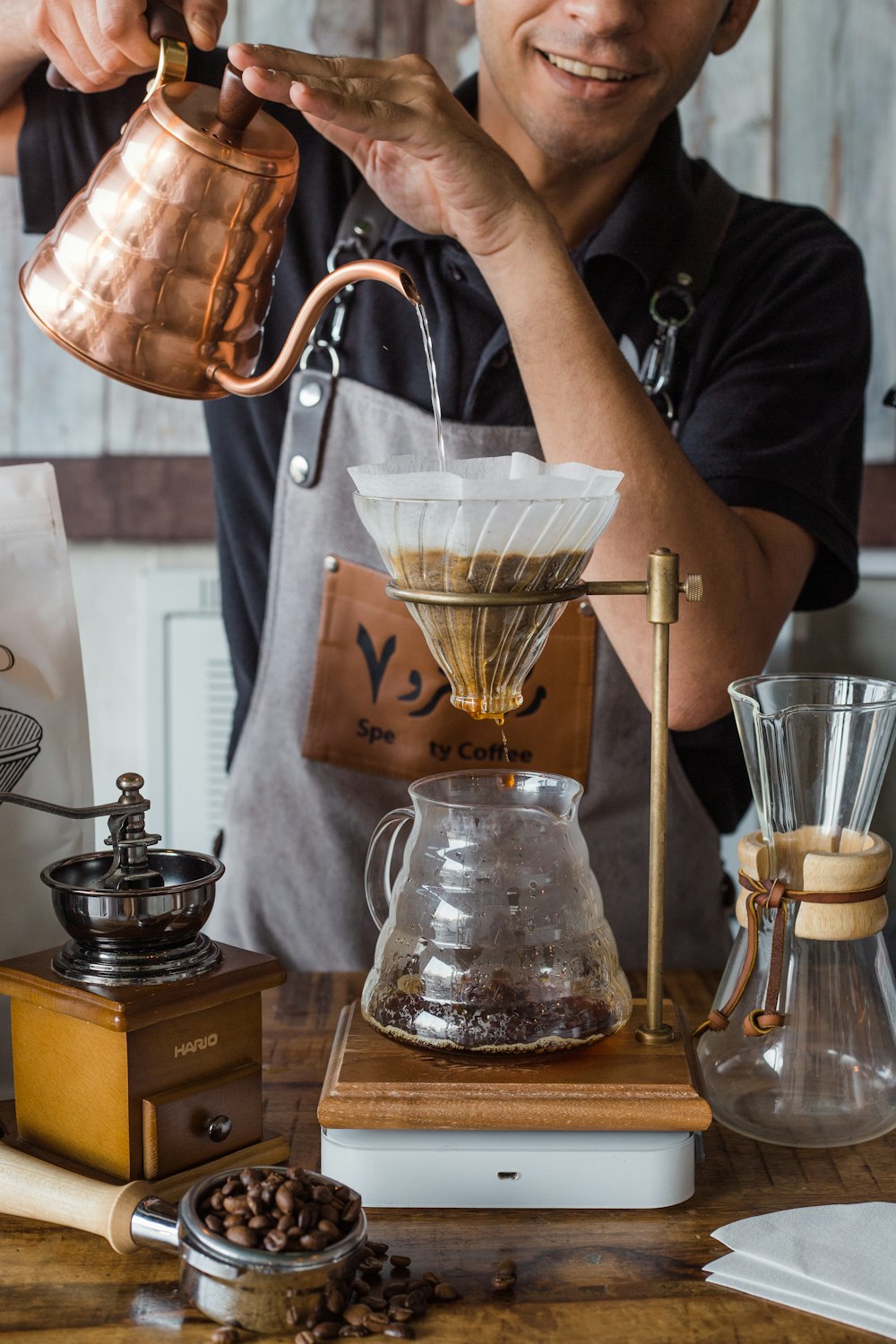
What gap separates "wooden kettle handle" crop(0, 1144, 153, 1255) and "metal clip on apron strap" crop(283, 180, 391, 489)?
842mm

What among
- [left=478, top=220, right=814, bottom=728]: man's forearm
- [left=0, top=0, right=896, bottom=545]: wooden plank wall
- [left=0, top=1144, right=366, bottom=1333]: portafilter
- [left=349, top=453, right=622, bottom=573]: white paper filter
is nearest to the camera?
[left=0, top=1144, right=366, bottom=1333]: portafilter

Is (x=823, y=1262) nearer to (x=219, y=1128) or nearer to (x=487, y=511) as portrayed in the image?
(x=219, y=1128)

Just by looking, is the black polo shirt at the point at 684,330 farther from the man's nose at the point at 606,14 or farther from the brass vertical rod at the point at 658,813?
the brass vertical rod at the point at 658,813

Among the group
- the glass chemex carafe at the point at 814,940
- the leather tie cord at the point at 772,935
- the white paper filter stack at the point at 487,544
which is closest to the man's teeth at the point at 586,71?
the white paper filter stack at the point at 487,544

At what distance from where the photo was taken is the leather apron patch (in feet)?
4.80

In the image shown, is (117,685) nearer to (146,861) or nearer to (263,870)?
(263,870)

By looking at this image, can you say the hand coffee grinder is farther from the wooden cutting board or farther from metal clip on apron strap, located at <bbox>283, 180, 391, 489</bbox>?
metal clip on apron strap, located at <bbox>283, 180, 391, 489</bbox>

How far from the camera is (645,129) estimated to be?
1.39m

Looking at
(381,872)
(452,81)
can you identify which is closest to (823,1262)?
(381,872)

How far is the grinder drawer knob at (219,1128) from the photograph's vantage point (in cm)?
91

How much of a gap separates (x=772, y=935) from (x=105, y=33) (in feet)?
2.78

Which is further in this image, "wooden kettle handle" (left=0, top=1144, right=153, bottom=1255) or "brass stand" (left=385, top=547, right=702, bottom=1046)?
"brass stand" (left=385, top=547, right=702, bottom=1046)

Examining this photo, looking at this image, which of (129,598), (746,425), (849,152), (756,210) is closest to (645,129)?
(756,210)

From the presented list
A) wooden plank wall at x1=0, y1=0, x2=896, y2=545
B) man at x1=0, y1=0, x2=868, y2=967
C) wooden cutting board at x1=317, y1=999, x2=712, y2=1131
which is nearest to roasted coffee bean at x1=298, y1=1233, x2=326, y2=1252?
wooden cutting board at x1=317, y1=999, x2=712, y2=1131
